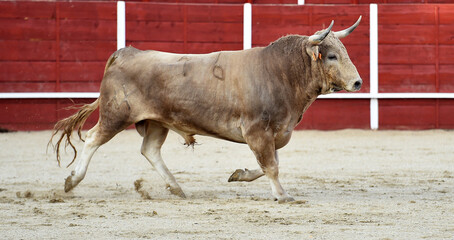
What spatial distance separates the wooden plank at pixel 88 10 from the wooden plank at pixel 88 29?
0.05 m

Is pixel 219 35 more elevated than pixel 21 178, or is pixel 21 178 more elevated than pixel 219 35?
pixel 219 35

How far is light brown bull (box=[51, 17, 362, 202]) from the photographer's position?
502 centimetres

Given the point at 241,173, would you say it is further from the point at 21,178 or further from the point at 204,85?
the point at 21,178

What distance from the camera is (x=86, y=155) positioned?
534 centimetres

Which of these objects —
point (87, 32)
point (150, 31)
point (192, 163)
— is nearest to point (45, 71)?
point (87, 32)

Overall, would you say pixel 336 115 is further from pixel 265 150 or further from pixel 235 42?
pixel 265 150

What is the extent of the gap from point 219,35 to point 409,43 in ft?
7.62

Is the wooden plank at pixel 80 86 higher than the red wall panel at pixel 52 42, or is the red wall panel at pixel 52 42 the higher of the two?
the red wall panel at pixel 52 42

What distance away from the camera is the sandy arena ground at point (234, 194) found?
402 centimetres

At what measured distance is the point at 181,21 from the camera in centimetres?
1026

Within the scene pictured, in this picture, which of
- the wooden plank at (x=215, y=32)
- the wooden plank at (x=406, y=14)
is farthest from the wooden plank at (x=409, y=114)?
the wooden plank at (x=215, y=32)

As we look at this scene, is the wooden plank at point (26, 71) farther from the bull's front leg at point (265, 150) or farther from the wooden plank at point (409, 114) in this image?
the bull's front leg at point (265, 150)

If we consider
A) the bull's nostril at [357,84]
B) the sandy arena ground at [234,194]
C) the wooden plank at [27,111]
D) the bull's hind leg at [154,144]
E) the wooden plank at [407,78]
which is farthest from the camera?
the wooden plank at [407,78]

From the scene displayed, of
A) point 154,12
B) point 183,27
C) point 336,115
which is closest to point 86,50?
point 154,12
